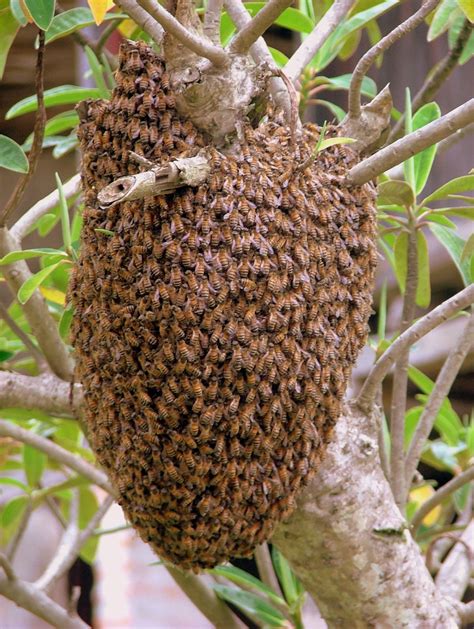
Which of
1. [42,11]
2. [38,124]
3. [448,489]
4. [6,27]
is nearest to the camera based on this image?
[42,11]

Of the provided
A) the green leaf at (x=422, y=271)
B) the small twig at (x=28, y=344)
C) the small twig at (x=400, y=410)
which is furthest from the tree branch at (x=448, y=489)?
the small twig at (x=28, y=344)

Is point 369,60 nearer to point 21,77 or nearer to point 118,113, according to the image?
point 118,113

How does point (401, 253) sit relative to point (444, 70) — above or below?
below

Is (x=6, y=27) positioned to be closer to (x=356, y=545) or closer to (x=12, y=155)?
(x=12, y=155)

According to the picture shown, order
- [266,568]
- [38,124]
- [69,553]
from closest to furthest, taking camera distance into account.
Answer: [38,124] → [266,568] → [69,553]

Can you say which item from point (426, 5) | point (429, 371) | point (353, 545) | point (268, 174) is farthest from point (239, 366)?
point (429, 371)

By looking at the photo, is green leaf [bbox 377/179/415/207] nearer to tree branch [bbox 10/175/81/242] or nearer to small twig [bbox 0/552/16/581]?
tree branch [bbox 10/175/81/242]

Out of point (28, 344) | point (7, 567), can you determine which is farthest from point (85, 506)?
point (28, 344)

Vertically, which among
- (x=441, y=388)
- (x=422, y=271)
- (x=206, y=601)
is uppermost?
(x=422, y=271)
